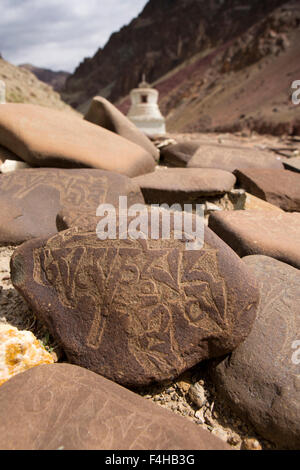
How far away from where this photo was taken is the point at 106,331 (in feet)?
4.06

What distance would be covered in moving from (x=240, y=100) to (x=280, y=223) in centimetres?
1453

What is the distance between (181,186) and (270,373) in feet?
5.54

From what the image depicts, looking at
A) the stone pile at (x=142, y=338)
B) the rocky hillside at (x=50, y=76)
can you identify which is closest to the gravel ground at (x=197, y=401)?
the stone pile at (x=142, y=338)

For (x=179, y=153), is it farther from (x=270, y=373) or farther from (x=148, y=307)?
(x=270, y=373)

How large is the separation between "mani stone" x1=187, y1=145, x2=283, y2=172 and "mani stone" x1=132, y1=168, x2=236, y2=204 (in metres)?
0.59

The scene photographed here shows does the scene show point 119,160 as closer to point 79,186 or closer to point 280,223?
point 79,186

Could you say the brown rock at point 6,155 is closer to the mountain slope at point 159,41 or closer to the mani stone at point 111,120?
the mani stone at point 111,120

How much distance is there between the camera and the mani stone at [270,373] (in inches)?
43.4

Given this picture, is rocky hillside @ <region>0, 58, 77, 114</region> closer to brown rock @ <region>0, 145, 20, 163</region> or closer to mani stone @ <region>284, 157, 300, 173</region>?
brown rock @ <region>0, 145, 20, 163</region>

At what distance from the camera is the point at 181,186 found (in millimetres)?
2633

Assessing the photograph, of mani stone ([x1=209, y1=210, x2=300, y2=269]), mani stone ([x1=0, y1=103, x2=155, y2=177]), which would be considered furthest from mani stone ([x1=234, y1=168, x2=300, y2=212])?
mani stone ([x1=0, y1=103, x2=155, y2=177])

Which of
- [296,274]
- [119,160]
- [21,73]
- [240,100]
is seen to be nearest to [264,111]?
[240,100]

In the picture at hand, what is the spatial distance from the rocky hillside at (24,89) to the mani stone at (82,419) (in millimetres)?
9701

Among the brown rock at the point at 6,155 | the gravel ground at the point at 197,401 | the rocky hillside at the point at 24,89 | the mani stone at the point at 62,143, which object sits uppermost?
the rocky hillside at the point at 24,89
